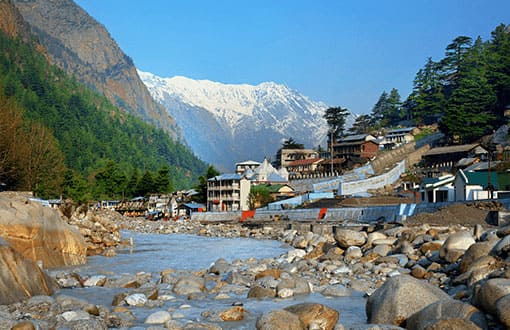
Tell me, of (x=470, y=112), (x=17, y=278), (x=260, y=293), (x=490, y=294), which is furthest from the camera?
(x=470, y=112)

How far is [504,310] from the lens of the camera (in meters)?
9.39

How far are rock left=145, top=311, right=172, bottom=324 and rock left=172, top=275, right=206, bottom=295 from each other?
4.20 metres

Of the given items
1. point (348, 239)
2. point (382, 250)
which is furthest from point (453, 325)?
point (348, 239)

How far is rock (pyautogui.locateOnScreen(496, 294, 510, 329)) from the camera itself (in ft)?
Answer: 30.6

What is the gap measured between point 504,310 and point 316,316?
3.89 m

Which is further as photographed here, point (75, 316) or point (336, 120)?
point (336, 120)

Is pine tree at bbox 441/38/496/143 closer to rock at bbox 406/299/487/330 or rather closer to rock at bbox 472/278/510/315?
rock at bbox 472/278/510/315

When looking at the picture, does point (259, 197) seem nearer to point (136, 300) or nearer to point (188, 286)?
point (188, 286)

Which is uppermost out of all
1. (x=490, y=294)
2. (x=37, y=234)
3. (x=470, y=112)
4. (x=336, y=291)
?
(x=470, y=112)

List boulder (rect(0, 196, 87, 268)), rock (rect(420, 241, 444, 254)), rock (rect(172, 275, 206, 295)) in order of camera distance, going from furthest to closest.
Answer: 1. rock (rect(420, 241, 444, 254))
2. boulder (rect(0, 196, 87, 268))
3. rock (rect(172, 275, 206, 295))

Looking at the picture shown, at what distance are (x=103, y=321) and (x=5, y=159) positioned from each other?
42096 mm

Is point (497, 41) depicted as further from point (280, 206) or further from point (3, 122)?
point (3, 122)

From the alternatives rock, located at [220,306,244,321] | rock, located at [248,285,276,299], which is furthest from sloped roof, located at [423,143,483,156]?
rock, located at [220,306,244,321]

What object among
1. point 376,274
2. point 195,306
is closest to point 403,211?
point 376,274
